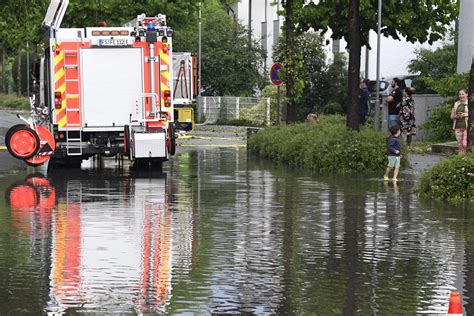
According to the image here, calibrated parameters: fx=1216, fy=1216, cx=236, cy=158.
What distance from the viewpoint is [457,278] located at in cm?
1105

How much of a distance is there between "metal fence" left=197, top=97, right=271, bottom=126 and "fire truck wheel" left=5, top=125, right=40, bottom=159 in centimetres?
3274

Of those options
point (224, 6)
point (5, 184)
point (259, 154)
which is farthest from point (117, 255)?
point (224, 6)

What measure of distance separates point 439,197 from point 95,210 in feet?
17.2

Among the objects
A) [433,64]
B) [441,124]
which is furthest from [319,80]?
[441,124]

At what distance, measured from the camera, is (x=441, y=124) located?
110ft

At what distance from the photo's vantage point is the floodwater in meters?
9.91

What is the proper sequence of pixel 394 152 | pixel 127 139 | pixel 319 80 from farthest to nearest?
pixel 319 80
pixel 127 139
pixel 394 152

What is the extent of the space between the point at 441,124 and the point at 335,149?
9774 mm

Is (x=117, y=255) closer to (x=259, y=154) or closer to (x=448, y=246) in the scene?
(x=448, y=246)

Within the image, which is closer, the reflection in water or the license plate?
the reflection in water

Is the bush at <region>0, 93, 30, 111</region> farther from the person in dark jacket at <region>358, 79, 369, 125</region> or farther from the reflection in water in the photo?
the reflection in water

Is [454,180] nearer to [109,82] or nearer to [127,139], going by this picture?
[127,139]

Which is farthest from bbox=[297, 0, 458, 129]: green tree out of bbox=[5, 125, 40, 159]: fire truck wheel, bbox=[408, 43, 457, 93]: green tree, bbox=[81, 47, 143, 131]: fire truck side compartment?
bbox=[5, 125, 40, 159]: fire truck wheel

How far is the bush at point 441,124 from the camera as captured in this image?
3300cm
